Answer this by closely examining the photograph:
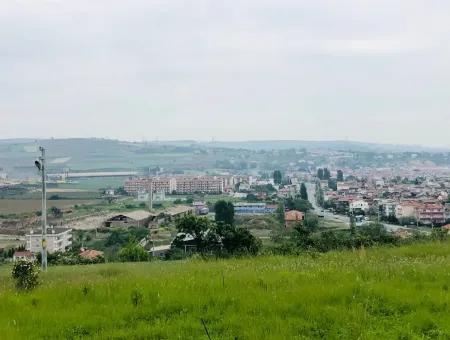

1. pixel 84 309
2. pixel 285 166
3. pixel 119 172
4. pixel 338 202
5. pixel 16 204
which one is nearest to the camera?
pixel 84 309

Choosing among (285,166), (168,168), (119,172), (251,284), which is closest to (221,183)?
(119,172)

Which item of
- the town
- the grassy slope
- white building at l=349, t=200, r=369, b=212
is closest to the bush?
the grassy slope

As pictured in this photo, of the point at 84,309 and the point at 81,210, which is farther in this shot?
the point at 81,210

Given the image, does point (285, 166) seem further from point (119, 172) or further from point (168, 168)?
point (119, 172)

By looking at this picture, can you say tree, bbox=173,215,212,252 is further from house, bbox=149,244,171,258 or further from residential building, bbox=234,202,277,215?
residential building, bbox=234,202,277,215

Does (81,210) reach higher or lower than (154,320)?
lower

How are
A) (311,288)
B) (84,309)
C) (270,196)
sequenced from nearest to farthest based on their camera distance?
(84,309) < (311,288) < (270,196)

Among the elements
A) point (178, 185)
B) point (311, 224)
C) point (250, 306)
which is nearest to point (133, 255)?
point (311, 224)
